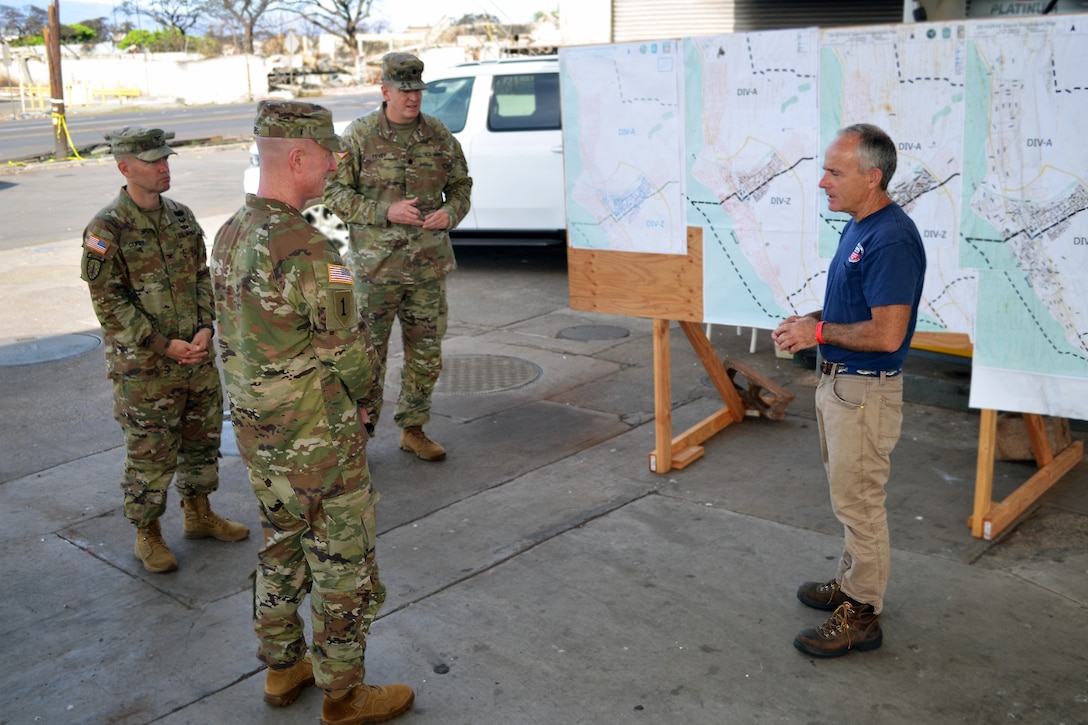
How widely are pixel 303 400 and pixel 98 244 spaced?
1627 millimetres

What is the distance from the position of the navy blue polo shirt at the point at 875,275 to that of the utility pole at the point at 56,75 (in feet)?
63.8

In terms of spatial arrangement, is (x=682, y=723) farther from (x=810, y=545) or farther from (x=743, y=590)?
(x=810, y=545)

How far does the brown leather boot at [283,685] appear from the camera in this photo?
3543mm

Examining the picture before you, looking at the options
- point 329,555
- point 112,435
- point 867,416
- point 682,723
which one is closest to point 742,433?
point 867,416

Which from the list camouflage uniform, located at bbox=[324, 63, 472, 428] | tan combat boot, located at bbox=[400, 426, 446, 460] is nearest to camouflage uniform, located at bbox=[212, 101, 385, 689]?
camouflage uniform, located at bbox=[324, 63, 472, 428]

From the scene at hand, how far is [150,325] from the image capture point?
4.41 metres

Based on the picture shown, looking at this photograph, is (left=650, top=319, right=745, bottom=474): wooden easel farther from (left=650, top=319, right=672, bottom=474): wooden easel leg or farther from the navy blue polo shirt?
the navy blue polo shirt

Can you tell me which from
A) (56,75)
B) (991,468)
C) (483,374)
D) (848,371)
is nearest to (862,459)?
(848,371)

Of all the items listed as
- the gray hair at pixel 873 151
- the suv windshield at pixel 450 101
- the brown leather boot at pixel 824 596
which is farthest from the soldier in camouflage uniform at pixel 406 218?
the suv windshield at pixel 450 101

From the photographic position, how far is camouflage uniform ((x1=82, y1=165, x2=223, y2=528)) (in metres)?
4.34

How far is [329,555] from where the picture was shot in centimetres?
329

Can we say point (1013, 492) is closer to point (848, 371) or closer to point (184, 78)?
point (848, 371)

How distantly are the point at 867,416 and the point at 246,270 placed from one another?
2168 mm

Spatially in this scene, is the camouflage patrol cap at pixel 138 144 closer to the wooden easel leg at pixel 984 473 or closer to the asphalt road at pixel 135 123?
the wooden easel leg at pixel 984 473
